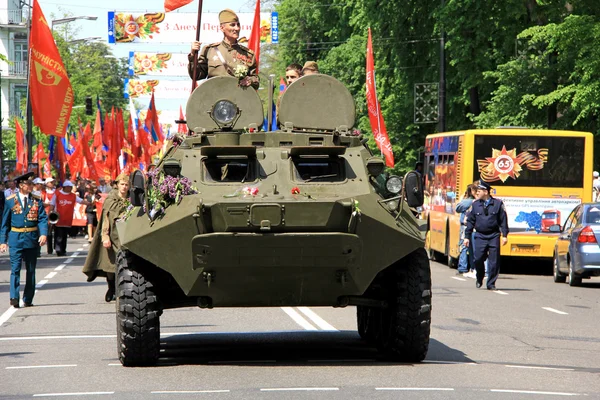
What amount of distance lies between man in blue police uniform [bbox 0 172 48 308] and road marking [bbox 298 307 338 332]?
3798mm

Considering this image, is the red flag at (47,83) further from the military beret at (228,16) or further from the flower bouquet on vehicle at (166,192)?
the flower bouquet on vehicle at (166,192)

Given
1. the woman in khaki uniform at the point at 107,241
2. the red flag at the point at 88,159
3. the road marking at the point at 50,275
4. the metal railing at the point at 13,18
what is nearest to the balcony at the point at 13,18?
the metal railing at the point at 13,18

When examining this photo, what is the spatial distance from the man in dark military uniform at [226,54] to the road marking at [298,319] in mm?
3118

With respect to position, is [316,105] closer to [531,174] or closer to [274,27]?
[531,174]

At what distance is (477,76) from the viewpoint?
4203 centimetres

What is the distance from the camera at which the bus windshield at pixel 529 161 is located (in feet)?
93.8

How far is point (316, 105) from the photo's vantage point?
13.5m

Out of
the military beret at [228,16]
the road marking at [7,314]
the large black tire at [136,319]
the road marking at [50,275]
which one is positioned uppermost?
the military beret at [228,16]

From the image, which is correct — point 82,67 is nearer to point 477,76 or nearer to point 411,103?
point 411,103

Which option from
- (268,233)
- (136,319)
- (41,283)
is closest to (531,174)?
(41,283)

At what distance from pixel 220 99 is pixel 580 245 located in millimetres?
12447

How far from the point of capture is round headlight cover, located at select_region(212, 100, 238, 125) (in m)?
13.1

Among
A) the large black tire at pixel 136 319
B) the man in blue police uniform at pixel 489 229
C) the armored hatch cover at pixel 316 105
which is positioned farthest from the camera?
the man in blue police uniform at pixel 489 229

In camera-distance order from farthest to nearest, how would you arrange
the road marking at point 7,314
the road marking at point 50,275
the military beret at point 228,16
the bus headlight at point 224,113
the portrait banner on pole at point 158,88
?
the portrait banner on pole at point 158,88, the road marking at point 50,275, the road marking at point 7,314, the military beret at point 228,16, the bus headlight at point 224,113
